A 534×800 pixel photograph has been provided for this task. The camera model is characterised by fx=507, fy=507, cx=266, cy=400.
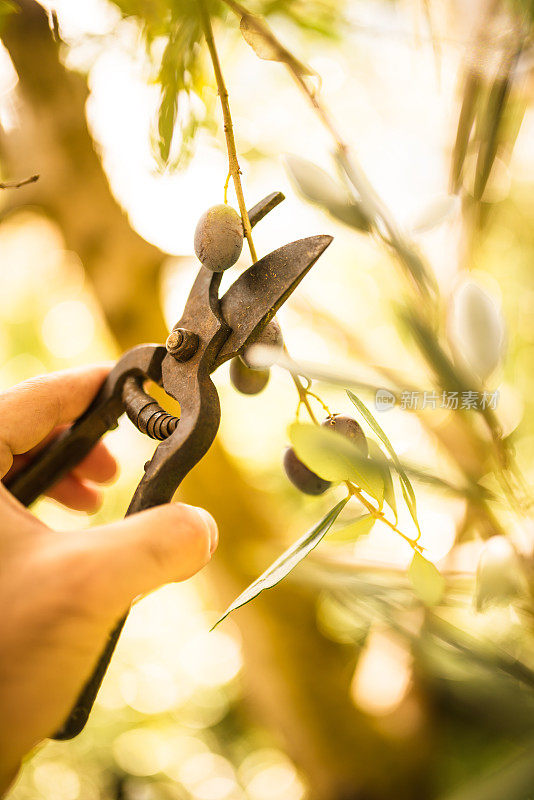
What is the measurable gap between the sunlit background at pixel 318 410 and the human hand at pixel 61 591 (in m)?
0.18

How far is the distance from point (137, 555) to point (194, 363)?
0.56 ft

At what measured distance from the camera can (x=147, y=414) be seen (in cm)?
45

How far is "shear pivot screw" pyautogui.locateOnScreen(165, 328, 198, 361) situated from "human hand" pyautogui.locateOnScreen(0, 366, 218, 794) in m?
0.14

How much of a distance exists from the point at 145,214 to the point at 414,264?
77 centimetres

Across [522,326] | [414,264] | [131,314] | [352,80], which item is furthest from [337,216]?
[522,326]

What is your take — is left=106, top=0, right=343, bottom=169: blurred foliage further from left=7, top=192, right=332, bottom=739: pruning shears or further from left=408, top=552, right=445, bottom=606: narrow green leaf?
left=408, top=552, right=445, bottom=606: narrow green leaf

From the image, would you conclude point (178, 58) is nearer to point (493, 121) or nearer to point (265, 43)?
point (265, 43)

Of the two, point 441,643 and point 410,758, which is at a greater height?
point 441,643

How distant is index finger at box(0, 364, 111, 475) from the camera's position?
53 cm

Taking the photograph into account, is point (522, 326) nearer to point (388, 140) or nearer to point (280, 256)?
point (388, 140)

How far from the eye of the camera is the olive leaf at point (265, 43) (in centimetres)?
39

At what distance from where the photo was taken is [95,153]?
A: 88 centimetres

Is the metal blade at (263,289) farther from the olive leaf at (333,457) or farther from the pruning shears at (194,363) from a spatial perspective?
the olive leaf at (333,457)

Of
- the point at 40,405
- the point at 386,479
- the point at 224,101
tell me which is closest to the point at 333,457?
the point at 386,479
